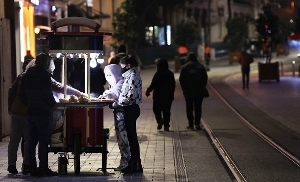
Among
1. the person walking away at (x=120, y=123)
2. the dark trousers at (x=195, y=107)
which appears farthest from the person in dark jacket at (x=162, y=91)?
the person walking away at (x=120, y=123)

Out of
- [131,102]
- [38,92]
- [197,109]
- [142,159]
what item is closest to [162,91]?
[197,109]

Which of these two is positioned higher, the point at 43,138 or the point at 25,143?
the point at 43,138

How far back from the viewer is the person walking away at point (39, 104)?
11.9 m

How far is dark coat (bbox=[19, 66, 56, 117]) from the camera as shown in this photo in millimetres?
11883

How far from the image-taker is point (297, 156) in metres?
14.6

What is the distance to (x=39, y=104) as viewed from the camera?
11.9 m

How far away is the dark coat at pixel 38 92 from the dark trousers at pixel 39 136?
10 centimetres

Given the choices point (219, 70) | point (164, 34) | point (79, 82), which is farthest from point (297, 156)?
point (164, 34)

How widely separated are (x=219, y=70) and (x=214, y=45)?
2449 centimetres

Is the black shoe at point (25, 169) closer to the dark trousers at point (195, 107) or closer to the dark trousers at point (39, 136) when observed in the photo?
the dark trousers at point (39, 136)

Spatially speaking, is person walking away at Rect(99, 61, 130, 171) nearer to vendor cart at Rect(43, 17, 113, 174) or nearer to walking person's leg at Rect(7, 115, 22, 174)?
vendor cart at Rect(43, 17, 113, 174)

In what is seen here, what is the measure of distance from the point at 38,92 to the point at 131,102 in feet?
4.96

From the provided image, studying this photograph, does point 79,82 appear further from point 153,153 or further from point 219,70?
point 219,70

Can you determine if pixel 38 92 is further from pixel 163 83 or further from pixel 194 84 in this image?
pixel 194 84
